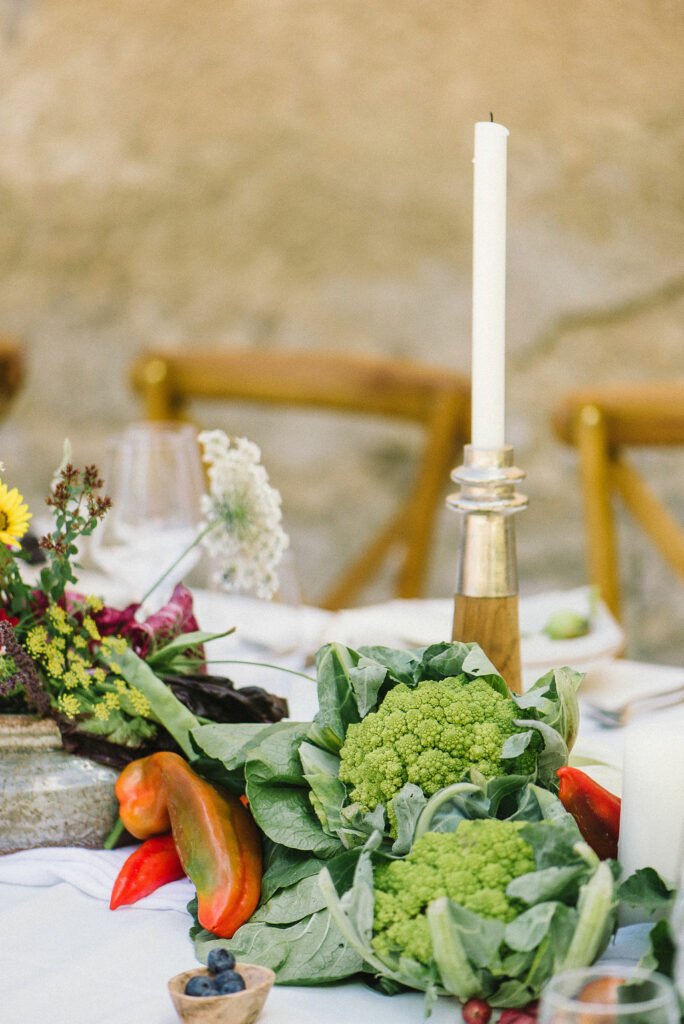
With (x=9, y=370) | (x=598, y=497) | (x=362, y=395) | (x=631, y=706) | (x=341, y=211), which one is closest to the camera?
(x=631, y=706)

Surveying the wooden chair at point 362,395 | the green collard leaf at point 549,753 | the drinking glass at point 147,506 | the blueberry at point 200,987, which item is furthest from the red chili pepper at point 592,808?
the wooden chair at point 362,395

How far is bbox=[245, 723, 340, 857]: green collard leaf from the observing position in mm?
670

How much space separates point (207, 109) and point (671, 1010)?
310cm

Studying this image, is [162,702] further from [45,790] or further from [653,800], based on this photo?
[653,800]

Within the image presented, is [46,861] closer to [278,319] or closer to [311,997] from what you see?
[311,997]

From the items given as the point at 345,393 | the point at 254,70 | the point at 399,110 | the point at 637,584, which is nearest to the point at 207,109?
the point at 254,70

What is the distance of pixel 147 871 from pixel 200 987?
179mm

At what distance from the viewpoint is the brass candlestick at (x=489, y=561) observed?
789 mm

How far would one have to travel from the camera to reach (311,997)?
0.61 metres

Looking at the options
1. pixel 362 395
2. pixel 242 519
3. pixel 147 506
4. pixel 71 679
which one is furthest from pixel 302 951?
pixel 362 395

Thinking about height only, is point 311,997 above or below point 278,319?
below

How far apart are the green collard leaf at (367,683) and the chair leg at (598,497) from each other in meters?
1.19

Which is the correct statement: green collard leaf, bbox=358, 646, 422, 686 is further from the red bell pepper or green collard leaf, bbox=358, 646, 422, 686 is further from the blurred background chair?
the blurred background chair

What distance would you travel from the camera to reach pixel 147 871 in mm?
732
